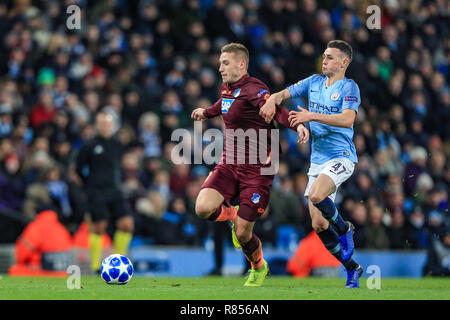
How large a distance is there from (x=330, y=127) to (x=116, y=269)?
247 centimetres

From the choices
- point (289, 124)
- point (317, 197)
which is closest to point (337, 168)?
point (317, 197)

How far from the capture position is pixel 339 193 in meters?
13.6

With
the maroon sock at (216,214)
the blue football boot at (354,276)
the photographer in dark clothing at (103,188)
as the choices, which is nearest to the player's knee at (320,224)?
A: the blue football boot at (354,276)

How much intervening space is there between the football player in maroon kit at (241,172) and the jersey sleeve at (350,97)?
2.04 ft

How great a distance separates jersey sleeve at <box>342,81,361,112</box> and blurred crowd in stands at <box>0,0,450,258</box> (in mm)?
5104

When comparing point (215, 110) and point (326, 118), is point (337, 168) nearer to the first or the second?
point (326, 118)

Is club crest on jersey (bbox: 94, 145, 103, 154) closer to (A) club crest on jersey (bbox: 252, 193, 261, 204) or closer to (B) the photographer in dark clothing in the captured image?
(B) the photographer in dark clothing

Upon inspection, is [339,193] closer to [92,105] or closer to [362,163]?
[362,163]

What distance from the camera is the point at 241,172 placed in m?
8.28

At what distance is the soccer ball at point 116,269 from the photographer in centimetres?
811

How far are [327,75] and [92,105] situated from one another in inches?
243

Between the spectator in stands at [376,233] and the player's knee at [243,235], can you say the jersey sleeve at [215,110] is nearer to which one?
the player's knee at [243,235]
